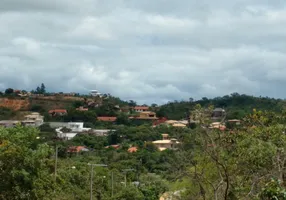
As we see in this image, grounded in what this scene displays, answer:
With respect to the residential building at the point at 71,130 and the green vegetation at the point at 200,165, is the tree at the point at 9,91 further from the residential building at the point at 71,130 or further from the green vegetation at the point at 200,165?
the green vegetation at the point at 200,165

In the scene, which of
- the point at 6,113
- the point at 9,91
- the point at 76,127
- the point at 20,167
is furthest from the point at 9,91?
the point at 20,167

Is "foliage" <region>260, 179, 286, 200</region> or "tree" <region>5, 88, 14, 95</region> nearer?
"foliage" <region>260, 179, 286, 200</region>

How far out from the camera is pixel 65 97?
514ft

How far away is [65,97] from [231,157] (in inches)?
5465

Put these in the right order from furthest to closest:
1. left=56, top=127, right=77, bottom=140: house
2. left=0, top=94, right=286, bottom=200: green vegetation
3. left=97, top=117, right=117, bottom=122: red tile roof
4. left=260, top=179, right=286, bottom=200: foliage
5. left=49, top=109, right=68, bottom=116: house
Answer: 1. left=49, top=109, right=68, bottom=116: house
2. left=97, top=117, right=117, bottom=122: red tile roof
3. left=56, top=127, right=77, bottom=140: house
4. left=0, top=94, right=286, bottom=200: green vegetation
5. left=260, top=179, right=286, bottom=200: foliage

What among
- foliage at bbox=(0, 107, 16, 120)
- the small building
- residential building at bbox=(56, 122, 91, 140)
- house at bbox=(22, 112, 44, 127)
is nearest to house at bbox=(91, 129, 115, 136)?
residential building at bbox=(56, 122, 91, 140)

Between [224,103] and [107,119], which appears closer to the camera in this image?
[107,119]

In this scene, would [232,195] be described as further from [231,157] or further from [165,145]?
[165,145]

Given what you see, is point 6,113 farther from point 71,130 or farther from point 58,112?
point 71,130

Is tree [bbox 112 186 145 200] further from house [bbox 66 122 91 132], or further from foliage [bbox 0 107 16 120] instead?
foliage [bbox 0 107 16 120]

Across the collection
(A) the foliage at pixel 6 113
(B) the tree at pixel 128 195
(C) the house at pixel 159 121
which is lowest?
(B) the tree at pixel 128 195

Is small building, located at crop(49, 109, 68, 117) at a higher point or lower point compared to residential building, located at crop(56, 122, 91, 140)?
higher

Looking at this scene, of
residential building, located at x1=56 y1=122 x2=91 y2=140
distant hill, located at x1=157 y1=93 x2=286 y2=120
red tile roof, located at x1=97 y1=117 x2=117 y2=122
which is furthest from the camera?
red tile roof, located at x1=97 y1=117 x2=117 y2=122

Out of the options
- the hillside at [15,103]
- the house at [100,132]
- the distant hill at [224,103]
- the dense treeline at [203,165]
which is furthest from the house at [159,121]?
the dense treeline at [203,165]
